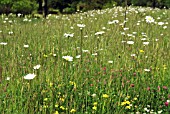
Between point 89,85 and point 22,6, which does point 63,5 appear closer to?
point 22,6

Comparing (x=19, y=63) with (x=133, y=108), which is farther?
(x=19, y=63)

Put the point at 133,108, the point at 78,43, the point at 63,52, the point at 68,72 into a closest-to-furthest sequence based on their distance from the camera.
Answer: the point at 133,108, the point at 68,72, the point at 63,52, the point at 78,43

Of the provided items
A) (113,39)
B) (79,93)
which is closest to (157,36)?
(113,39)

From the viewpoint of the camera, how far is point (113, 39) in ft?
22.5

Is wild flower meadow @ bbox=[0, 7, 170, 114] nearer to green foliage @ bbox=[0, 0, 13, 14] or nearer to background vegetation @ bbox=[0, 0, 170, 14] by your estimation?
green foliage @ bbox=[0, 0, 13, 14]

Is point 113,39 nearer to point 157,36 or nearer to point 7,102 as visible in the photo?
point 157,36

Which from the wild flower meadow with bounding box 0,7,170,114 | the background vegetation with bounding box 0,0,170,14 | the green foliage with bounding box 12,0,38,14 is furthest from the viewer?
the background vegetation with bounding box 0,0,170,14

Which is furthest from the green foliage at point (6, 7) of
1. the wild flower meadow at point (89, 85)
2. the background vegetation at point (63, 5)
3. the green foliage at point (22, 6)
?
the wild flower meadow at point (89, 85)

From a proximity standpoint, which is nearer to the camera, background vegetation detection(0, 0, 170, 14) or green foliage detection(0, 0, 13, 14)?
green foliage detection(0, 0, 13, 14)

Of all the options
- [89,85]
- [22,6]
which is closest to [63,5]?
[22,6]

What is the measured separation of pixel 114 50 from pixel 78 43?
1.17m

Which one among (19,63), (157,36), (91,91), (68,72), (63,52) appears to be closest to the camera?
(91,91)

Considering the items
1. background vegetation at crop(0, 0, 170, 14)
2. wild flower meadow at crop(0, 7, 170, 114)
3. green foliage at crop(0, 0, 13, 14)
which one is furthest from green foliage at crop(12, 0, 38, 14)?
wild flower meadow at crop(0, 7, 170, 114)

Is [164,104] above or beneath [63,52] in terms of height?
beneath
